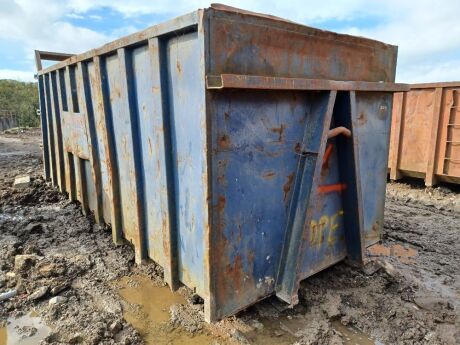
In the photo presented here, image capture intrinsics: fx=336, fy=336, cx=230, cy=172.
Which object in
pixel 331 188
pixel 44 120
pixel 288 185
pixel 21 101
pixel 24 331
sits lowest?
pixel 24 331

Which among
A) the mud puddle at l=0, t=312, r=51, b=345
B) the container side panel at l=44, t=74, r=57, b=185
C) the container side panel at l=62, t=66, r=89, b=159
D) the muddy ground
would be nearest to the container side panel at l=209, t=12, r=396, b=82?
the muddy ground

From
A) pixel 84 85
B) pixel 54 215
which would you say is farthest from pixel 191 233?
pixel 54 215

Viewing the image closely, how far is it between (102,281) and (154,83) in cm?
196

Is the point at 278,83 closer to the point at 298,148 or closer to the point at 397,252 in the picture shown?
the point at 298,148

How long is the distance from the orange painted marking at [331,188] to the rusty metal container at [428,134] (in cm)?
433

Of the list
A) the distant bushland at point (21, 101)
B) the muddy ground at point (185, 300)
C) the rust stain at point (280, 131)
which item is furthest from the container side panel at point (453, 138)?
the distant bushland at point (21, 101)

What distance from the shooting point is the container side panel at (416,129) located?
21.0 ft

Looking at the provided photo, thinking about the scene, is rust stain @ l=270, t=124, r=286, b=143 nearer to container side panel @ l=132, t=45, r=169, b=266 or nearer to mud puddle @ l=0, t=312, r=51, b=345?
container side panel @ l=132, t=45, r=169, b=266

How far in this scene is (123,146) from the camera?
10.5 feet

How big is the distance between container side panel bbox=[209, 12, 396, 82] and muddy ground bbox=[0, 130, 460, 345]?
1.84m

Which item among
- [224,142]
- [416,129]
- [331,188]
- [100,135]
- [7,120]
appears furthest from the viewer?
[7,120]

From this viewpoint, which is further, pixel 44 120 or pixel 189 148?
pixel 44 120

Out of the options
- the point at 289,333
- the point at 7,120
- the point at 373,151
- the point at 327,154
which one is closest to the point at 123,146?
the point at 327,154

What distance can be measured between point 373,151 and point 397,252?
1367mm
